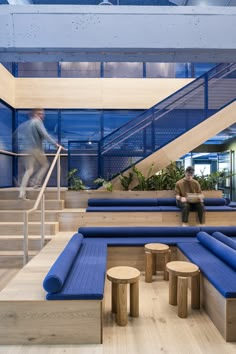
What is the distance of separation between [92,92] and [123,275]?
595 centimetres

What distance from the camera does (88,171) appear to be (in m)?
6.18

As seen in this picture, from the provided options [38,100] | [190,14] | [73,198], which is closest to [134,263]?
[73,198]

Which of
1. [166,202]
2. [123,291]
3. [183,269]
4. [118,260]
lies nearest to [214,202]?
[166,202]

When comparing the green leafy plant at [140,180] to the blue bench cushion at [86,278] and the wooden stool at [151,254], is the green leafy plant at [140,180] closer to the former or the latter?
the wooden stool at [151,254]

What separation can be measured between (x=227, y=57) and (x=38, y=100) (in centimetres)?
564

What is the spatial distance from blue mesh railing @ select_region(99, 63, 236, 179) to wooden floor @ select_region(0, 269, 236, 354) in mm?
3676

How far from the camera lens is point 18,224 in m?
4.43

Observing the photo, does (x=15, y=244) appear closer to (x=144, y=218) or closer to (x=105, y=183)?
(x=144, y=218)

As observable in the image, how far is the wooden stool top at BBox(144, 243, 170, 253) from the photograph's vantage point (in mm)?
3458

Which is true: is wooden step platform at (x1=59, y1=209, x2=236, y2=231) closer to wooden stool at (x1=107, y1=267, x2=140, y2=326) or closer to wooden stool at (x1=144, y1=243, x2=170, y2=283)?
wooden stool at (x1=144, y1=243, x2=170, y2=283)

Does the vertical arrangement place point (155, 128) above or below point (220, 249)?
above

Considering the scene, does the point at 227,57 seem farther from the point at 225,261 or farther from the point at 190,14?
the point at 225,261

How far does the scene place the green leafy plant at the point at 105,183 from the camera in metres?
5.76

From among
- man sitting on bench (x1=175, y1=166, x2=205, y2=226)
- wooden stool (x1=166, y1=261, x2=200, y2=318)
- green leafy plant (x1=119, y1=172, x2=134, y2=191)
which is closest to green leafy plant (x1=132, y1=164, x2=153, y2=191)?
green leafy plant (x1=119, y1=172, x2=134, y2=191)
